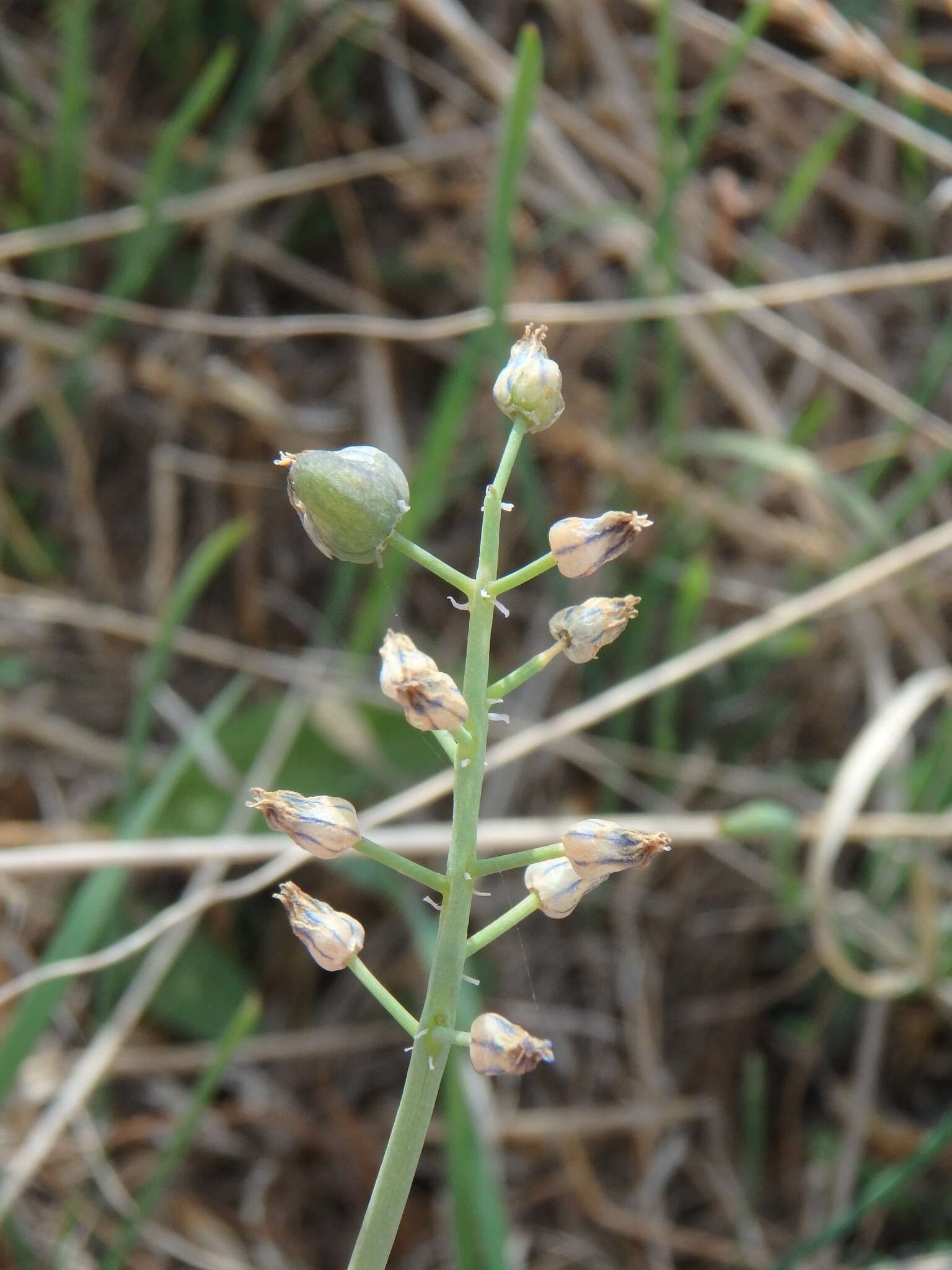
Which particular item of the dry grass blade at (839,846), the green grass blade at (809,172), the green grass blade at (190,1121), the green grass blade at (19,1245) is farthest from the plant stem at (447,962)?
the green grass blade at (809,172)

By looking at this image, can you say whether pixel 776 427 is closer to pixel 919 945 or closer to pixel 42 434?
pixel 919 945

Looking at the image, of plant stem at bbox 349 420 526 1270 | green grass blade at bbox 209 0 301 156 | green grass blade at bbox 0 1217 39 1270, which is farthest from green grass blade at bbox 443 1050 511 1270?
green grass blade at bbox 209 0 301 156

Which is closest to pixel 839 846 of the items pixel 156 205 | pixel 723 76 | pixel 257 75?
pixel 723 76

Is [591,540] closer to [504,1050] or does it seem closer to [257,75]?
[504,1050]

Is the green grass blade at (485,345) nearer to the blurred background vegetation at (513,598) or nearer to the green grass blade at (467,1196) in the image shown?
the blurred background vegetation at (513,598)

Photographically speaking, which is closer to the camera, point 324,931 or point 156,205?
point 324,931
